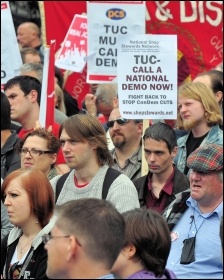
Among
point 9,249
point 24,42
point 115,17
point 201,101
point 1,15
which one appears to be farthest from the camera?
point 24,42

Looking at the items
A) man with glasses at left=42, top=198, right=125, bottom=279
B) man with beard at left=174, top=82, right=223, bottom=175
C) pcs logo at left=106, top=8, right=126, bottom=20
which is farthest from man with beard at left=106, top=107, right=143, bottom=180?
man with glasses at left=42, top=198, right=125, bottom=279

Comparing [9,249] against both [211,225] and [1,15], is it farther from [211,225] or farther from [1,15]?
[1,15]

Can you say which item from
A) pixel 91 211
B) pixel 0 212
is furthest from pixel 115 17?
pixel 91 211

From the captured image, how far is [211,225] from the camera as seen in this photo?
7.41 m

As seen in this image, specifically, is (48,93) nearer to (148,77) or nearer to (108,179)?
(148,77)

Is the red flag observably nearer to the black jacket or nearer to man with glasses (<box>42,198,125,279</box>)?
the black jacket

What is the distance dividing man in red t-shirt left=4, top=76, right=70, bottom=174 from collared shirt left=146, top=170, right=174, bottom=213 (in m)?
1.79

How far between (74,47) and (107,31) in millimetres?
906

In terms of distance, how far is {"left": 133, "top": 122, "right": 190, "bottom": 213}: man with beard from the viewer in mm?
8352

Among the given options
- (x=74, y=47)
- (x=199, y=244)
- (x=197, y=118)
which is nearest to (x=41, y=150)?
(x=197, y=118)

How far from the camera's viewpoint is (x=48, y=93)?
9.68 metres

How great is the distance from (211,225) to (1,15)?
5009 millimetres

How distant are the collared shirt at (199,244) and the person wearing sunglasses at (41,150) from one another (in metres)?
1.42

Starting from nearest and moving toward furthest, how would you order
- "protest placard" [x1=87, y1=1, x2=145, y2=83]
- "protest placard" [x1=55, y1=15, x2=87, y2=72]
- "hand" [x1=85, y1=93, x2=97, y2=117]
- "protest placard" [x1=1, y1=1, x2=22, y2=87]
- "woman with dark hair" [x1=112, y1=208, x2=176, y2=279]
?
"woman with dark hair" [x1=112, y1=208, x2=176, y2=279], "protest placard" [x1=87, y1=1, x2=145, y2=83], "hand" [x1=85, y1=93, x2=97, y2=117], "protest placard" [x1=1, y1=1, x2=22, y2=87], "protest placard" [x1=55, y1=15, x2=87, y2=72]
